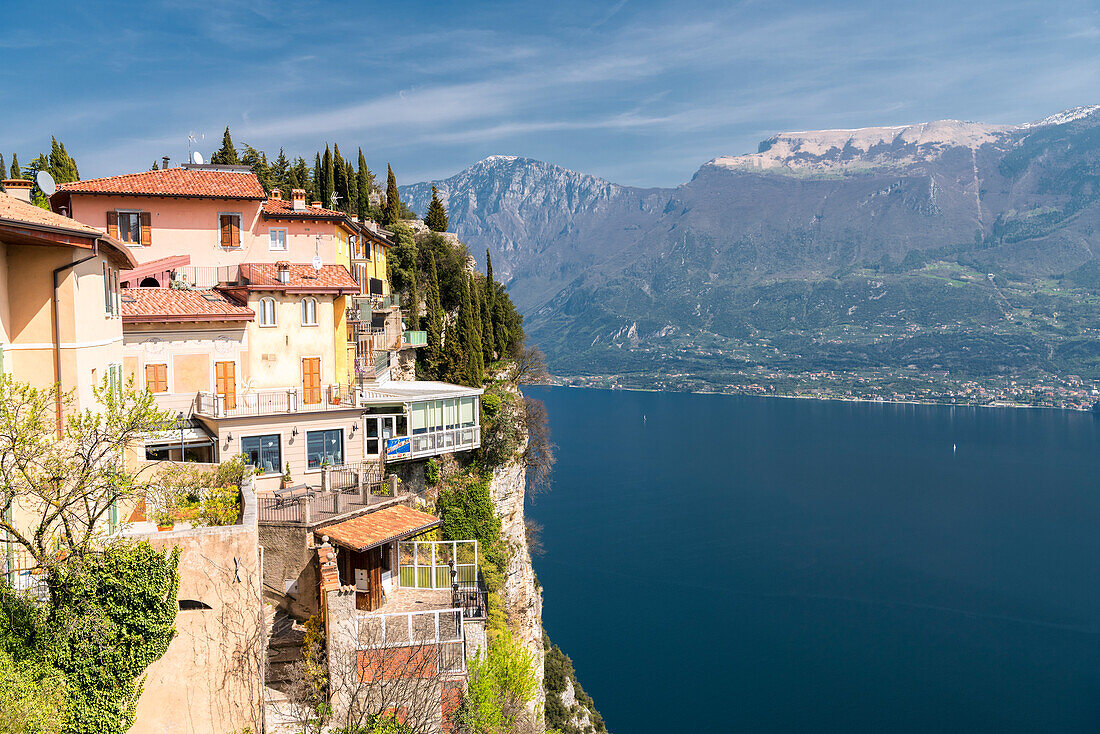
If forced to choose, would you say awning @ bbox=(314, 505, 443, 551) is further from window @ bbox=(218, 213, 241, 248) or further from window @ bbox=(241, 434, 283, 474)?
window @ bbox=(218, 213, 241, 248)

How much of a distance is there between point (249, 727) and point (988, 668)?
7766cm

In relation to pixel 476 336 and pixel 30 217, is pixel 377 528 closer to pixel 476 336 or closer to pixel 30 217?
pixel 30 217

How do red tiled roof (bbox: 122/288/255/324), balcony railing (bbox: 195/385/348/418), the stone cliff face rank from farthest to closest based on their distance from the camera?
the stone cliff face, balcony railing (bbox: 195/385/348/418), red tiled roof (bbox: 122/288/255/324)

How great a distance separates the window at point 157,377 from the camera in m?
24.8

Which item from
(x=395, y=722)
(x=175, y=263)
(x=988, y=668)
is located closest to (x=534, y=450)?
(x=175, y=263)

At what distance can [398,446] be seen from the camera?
91.7ft

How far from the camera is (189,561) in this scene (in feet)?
48.9

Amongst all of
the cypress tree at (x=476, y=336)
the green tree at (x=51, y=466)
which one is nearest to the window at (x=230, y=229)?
the cypress tree at (x=476, y=336)

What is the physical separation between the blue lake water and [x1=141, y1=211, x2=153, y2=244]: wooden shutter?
5508 cm

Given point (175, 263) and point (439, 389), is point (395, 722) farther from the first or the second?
point (175, 263)

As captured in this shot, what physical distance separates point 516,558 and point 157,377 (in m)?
17.7

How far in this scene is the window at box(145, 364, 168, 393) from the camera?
2477 cm

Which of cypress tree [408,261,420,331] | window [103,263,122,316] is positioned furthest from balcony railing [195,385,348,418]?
cypress tree [408,261,420,331]

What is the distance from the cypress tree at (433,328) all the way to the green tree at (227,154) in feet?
47.8
